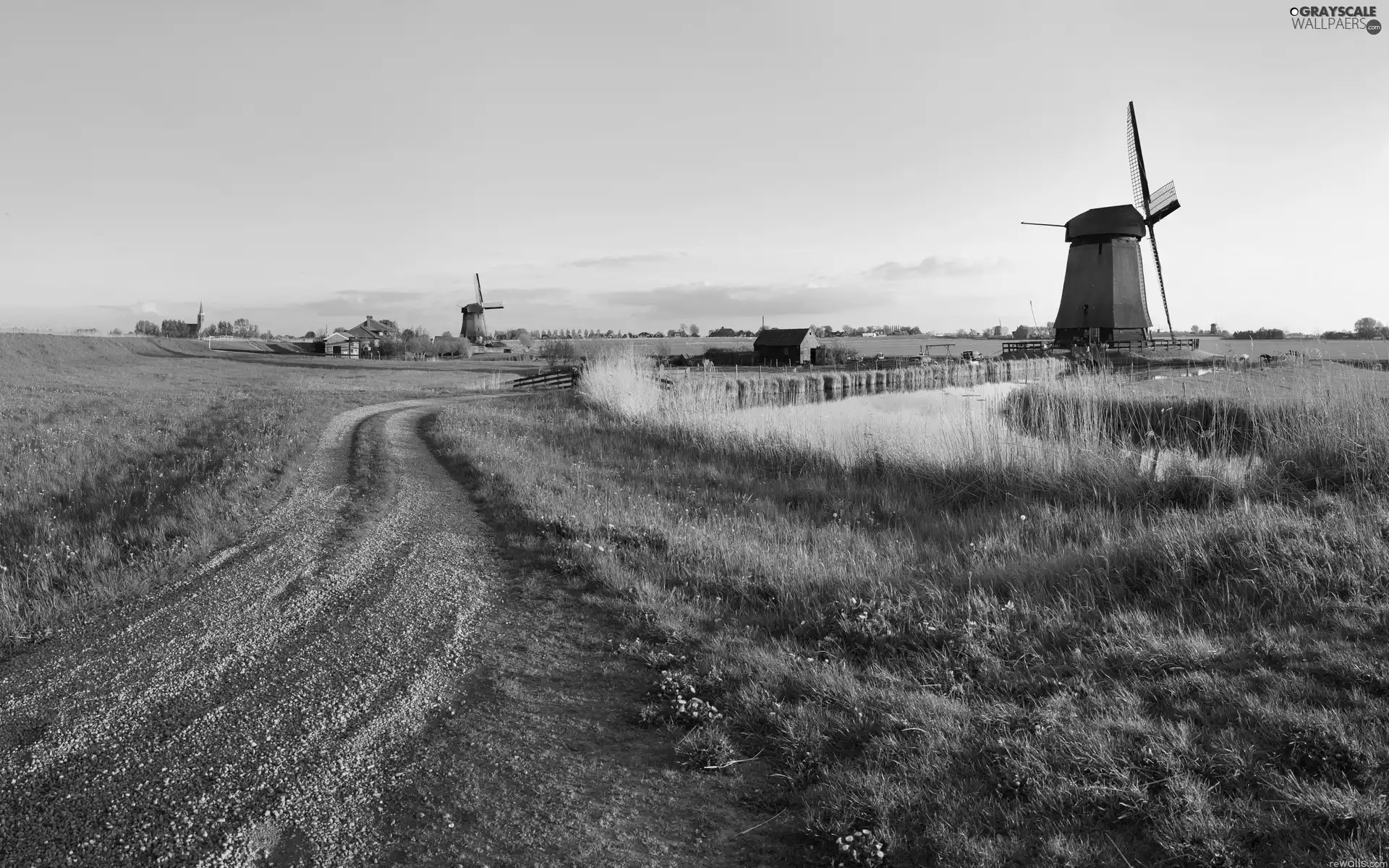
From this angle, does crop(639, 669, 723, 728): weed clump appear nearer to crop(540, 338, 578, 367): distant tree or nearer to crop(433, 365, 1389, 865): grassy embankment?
crop(433, 365, 1389, 865): grassy embankment

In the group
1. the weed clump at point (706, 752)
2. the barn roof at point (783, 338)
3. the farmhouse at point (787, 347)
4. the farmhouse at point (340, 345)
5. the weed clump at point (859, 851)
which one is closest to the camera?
the weed clump at point (859, 851)

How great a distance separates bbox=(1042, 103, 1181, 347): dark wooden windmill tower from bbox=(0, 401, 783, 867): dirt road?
150ft

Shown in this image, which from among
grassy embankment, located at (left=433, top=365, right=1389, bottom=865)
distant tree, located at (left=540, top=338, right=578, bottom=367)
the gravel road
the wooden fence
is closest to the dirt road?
the gravel road

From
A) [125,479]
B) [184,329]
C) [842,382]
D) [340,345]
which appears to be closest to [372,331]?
[340,345]

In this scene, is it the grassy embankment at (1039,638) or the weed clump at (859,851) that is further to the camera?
the grassy embankment at (1039,638)

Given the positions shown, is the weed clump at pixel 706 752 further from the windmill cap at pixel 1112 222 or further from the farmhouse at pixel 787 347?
the farmhouse at pixel 787 347

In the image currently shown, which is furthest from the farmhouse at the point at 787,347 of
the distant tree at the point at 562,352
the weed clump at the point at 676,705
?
the weed clump at the point at 676,705

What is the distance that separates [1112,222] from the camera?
4222cm

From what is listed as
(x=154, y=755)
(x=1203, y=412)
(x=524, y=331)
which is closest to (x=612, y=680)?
(x=154, y=755)

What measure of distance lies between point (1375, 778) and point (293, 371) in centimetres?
6750

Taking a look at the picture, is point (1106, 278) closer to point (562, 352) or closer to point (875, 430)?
point (875, 430)

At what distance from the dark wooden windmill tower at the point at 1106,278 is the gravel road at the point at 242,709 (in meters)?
45.2

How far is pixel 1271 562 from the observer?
605 cm

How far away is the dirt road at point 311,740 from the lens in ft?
11.5
